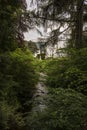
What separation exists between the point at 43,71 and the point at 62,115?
740 centimetres

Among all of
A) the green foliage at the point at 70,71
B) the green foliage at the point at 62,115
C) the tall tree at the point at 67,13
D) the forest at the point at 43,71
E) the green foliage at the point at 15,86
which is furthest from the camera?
the tall tree at the point at 67,13

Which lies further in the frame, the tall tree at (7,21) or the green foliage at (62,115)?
the tall tree at (7,21)

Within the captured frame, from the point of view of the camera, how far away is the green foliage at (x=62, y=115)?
6184 mm

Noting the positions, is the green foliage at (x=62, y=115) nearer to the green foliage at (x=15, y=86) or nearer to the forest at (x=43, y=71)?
the forest at (x=43, y=71)

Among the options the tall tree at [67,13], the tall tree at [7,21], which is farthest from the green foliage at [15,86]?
the tall tree at [67,13]

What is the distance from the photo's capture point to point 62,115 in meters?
6.30

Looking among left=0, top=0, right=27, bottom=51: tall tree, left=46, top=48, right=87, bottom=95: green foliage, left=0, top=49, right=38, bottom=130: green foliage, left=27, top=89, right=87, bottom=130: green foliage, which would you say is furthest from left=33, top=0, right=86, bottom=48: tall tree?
left=27, top=89, right=87, bottom=130: green foliage

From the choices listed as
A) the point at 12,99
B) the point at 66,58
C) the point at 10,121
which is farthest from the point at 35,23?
the point at 10,121

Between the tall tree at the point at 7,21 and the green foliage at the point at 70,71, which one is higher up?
the tall tree at the point at 7,21

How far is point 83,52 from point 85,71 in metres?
0.92

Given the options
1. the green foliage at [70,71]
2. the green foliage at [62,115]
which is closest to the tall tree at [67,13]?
the green foliage at [70,71]

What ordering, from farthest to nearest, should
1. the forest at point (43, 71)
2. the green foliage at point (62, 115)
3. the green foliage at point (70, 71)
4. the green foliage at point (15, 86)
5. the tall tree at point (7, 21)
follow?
the green foliage at point (70, 71)
the tall tree at point (7, 21)
the green foliage at point (15, 86)
the forest at point (43, 71)
the green foliage at point (62, 115)

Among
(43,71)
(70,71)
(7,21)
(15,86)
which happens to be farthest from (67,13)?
(7,21)

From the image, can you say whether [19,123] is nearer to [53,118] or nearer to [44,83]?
[53,118]
